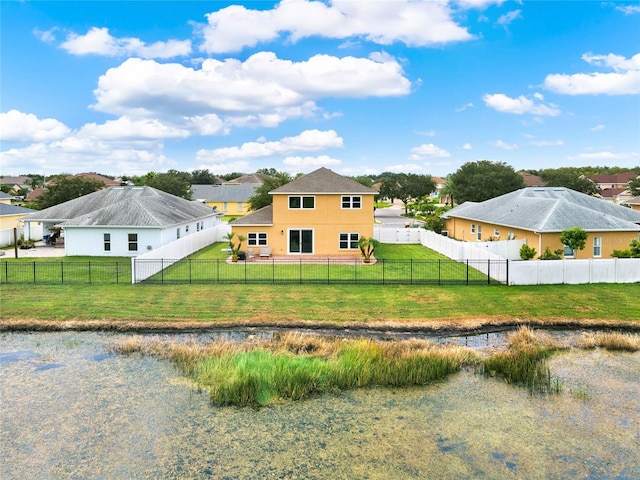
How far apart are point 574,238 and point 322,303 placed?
15.0 metres

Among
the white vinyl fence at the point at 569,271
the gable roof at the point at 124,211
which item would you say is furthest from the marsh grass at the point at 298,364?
Answer: the gable roof at the point at 124,211

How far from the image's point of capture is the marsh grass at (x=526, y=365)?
14797mm

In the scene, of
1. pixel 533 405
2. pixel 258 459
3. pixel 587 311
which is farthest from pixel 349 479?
pixel 587 311

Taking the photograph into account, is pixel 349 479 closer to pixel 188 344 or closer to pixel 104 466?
pixel 104 466

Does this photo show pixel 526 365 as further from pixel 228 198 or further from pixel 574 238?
pixel 228 198

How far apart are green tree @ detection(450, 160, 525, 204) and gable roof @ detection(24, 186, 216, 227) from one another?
42938mm

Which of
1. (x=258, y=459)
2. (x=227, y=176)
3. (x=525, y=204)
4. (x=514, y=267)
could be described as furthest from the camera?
(x=227, y=176)

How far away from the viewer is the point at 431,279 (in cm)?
2638

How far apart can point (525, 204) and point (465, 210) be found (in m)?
8.43

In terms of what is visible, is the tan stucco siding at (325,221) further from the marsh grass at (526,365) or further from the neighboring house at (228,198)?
the neighboring house at (228,198)

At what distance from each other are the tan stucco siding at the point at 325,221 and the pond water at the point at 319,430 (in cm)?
1988

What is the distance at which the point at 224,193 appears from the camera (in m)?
88.4

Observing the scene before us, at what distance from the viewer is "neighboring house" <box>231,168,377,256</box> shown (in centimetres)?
3466

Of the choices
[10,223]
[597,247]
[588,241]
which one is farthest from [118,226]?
[597,247]
